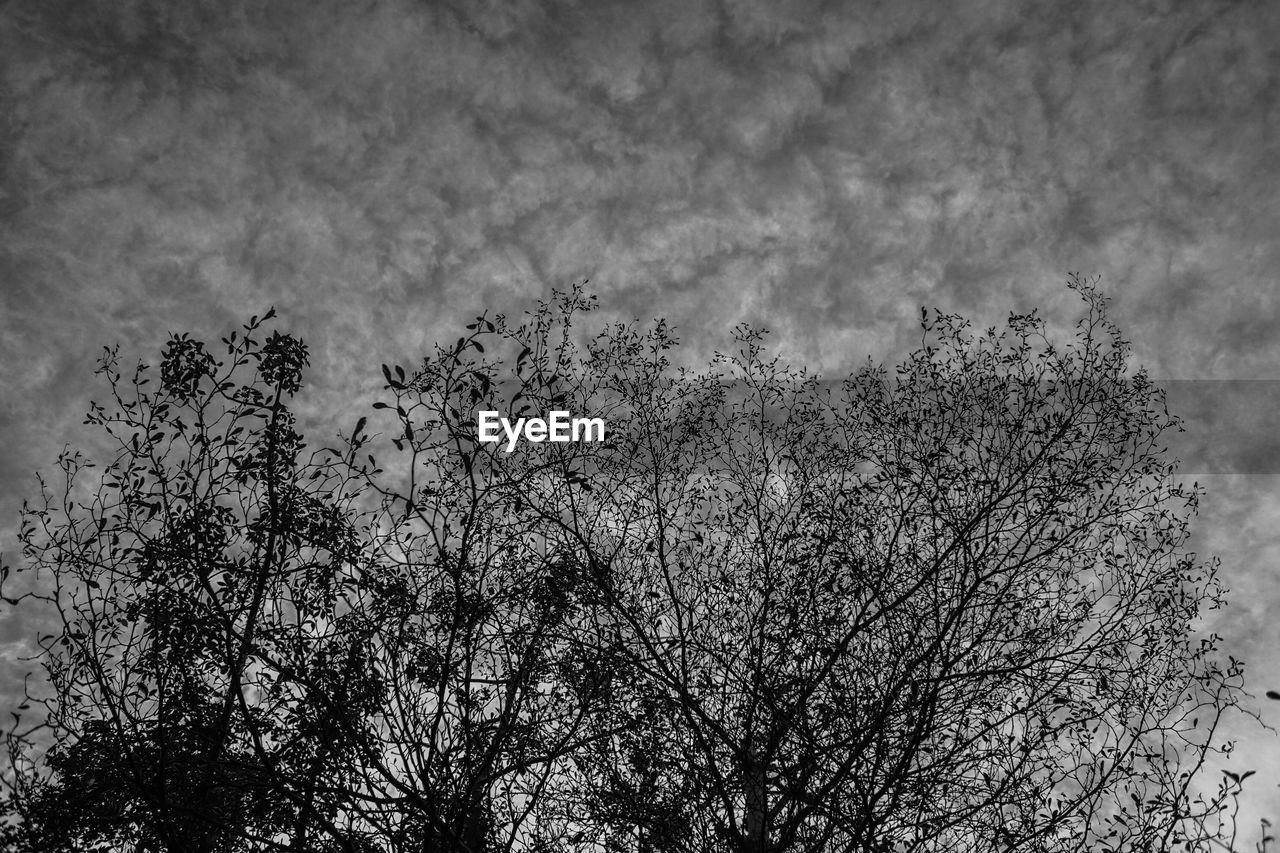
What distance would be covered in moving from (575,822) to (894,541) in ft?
17.2

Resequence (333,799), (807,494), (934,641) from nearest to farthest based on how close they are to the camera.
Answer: (333,799), (934,641), (807,494)

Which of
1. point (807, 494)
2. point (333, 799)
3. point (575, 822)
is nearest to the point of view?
point (333, 799)

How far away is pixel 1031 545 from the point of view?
973cm

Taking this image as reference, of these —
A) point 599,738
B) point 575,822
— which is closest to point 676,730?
point 599,738

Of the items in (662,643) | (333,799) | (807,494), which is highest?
(807,494)

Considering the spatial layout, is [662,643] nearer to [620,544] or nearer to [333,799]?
[620,544]

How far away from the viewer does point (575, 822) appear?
9.62 meters

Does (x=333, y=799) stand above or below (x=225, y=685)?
below

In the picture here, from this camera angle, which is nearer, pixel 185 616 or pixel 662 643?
pixel 185 616

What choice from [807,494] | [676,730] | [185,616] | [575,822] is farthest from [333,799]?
[807,494]

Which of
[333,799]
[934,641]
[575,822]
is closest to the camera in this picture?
[333,799]

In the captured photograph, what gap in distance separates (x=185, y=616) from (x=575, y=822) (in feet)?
16.7

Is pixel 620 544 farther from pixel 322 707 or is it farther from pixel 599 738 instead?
pixel 322 707

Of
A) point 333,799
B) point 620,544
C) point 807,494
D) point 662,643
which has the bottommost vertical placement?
point 333,799
